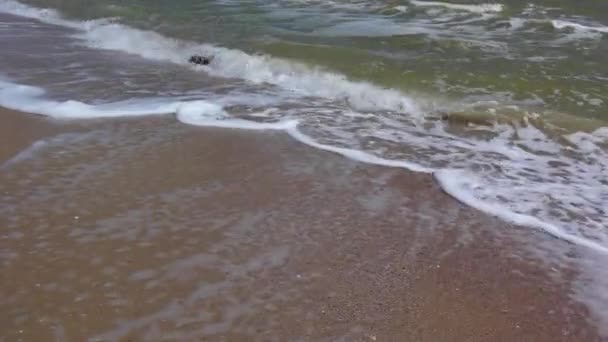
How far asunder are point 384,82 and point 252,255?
15.2 feet

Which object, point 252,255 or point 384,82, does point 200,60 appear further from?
point 252,255

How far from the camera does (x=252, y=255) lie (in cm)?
362

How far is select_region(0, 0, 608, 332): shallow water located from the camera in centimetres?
508

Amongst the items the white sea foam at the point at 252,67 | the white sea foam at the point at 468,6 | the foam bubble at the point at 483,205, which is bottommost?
the foam bubble at the point at 483,205

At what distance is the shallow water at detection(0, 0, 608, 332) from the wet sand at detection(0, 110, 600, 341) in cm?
52

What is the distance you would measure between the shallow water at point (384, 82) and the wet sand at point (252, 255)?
20.4 inches

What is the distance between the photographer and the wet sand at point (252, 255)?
3033mm

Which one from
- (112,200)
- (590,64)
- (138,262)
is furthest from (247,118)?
(590,64)

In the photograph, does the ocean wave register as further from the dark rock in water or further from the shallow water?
the dark rock in water

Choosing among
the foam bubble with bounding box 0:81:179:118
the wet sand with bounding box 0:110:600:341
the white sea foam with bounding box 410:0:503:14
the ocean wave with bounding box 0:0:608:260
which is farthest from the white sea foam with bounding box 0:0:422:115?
the white sea foam with bounding box 410:0:503:14

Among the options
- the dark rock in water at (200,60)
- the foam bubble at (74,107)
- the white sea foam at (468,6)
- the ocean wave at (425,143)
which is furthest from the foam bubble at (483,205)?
the white sea foam at (468,6)

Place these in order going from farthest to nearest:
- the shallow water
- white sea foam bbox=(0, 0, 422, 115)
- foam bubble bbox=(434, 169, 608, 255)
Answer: white sea foam bbox=(0, 0, 422, 115) < the shallow water < foam bubble bbox=(434, 169, 608, 255)

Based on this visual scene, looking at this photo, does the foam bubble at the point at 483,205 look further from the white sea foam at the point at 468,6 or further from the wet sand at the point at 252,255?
the white sea foam at the point at 468,6

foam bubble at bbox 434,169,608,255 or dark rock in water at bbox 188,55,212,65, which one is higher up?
dark rock in water at bbox 188,55,212,65
